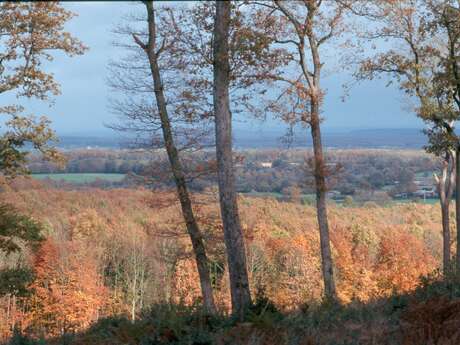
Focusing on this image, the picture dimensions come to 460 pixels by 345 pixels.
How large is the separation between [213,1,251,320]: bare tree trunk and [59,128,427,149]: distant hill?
6258 millimetres

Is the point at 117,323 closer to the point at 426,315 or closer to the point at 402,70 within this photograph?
the point at 426,315

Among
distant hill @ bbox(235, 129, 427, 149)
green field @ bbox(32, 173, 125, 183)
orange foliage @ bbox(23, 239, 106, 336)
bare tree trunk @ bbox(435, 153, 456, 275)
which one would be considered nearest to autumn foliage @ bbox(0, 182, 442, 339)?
orange foliage @ bbox(23, 239, 106, 336)

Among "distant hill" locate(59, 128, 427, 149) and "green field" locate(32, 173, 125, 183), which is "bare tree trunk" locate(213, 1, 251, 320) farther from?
"green field" locate(32, 173, 125, 183)

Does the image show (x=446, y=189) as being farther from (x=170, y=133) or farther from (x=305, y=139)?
(x=170, y=133)

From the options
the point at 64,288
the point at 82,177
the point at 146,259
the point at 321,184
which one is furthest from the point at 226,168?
the point at 82,177

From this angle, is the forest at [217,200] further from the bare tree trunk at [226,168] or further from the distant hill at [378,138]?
the distant hill at [378,138]

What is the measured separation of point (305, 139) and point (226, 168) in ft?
27.9

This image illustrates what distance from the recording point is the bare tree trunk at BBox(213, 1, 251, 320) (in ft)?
35.6

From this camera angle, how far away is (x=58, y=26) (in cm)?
1878

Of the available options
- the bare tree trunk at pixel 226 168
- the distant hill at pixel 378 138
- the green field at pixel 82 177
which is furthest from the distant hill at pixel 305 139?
the bare tree trunk at pixel 226 168

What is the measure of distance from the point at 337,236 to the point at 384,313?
46046mm

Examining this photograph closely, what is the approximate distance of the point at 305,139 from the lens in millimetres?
19172

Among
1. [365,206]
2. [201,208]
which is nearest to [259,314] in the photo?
[201,208]

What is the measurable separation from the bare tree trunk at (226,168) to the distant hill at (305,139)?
6258 mm
